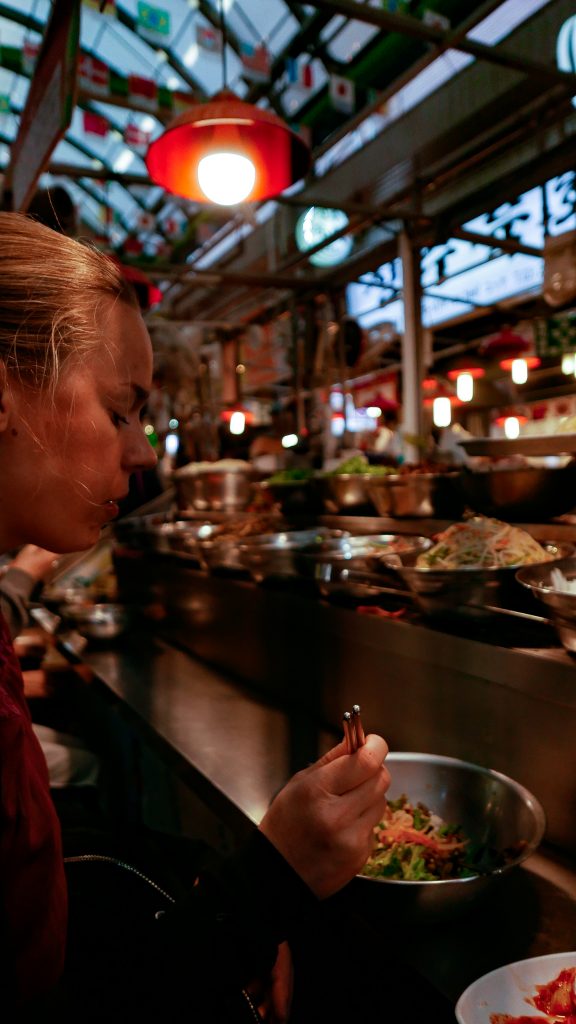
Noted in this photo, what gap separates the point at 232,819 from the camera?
1.82m

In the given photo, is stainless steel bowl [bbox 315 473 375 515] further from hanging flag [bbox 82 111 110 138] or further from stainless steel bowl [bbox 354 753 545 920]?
hanging flag [bbox 82 111 110 138]

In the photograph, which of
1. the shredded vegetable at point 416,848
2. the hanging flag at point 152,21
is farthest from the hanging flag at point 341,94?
the shredded vegetable at point 416,848

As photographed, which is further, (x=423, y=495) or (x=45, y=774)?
(x=423, y=495)

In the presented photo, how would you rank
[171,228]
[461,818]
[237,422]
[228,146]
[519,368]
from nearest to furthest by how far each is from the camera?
[461,818], [228,146], [519,368], [237,422], [171,228]

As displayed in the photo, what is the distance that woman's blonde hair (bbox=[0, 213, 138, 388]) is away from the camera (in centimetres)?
105

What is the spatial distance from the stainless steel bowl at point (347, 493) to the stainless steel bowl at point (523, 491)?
86 centimetres

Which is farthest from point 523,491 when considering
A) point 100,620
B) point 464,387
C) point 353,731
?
point 464,387

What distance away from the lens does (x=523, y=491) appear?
213 centimetres

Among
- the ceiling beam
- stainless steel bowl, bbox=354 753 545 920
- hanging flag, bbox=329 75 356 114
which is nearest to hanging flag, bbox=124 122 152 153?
hanging flag, bbox=329 75 356 114

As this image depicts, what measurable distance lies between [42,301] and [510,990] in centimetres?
132

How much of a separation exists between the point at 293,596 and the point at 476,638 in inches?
39.8

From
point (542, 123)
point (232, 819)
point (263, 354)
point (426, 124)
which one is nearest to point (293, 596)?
point (232, 819)

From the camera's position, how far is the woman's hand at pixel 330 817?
3.52 feet

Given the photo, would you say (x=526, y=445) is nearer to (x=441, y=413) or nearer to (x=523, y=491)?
(x=523, y=491)
